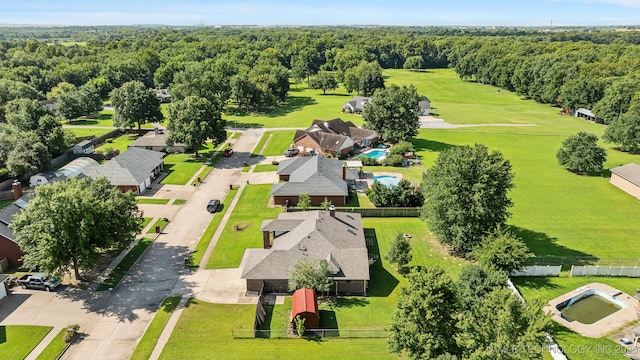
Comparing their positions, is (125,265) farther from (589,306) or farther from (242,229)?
(589,306)

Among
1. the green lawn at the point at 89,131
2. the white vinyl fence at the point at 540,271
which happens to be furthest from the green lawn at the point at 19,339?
the green lawn at the point at 89,131

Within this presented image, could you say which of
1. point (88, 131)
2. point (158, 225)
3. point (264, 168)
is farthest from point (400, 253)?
point (88, 131)

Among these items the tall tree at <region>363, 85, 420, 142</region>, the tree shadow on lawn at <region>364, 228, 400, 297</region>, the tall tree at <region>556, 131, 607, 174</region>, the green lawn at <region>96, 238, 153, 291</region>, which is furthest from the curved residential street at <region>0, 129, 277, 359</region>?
the tall tree at <region>556, 131, 607, 174</region>

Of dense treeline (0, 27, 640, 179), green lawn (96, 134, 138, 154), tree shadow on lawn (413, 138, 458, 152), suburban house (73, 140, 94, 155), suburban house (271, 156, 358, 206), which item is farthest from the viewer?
dense treeline (0, 27, 640, 179)

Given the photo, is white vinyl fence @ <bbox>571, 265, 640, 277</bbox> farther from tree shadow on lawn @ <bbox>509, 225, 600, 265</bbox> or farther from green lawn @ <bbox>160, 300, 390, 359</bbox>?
green lawn @ <bbox>160, 300, 390, 359</bbox>

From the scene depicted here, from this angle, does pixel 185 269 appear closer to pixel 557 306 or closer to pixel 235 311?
pixel 235 311

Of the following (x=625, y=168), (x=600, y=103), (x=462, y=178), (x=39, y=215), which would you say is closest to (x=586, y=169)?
(x=625, y=168)
